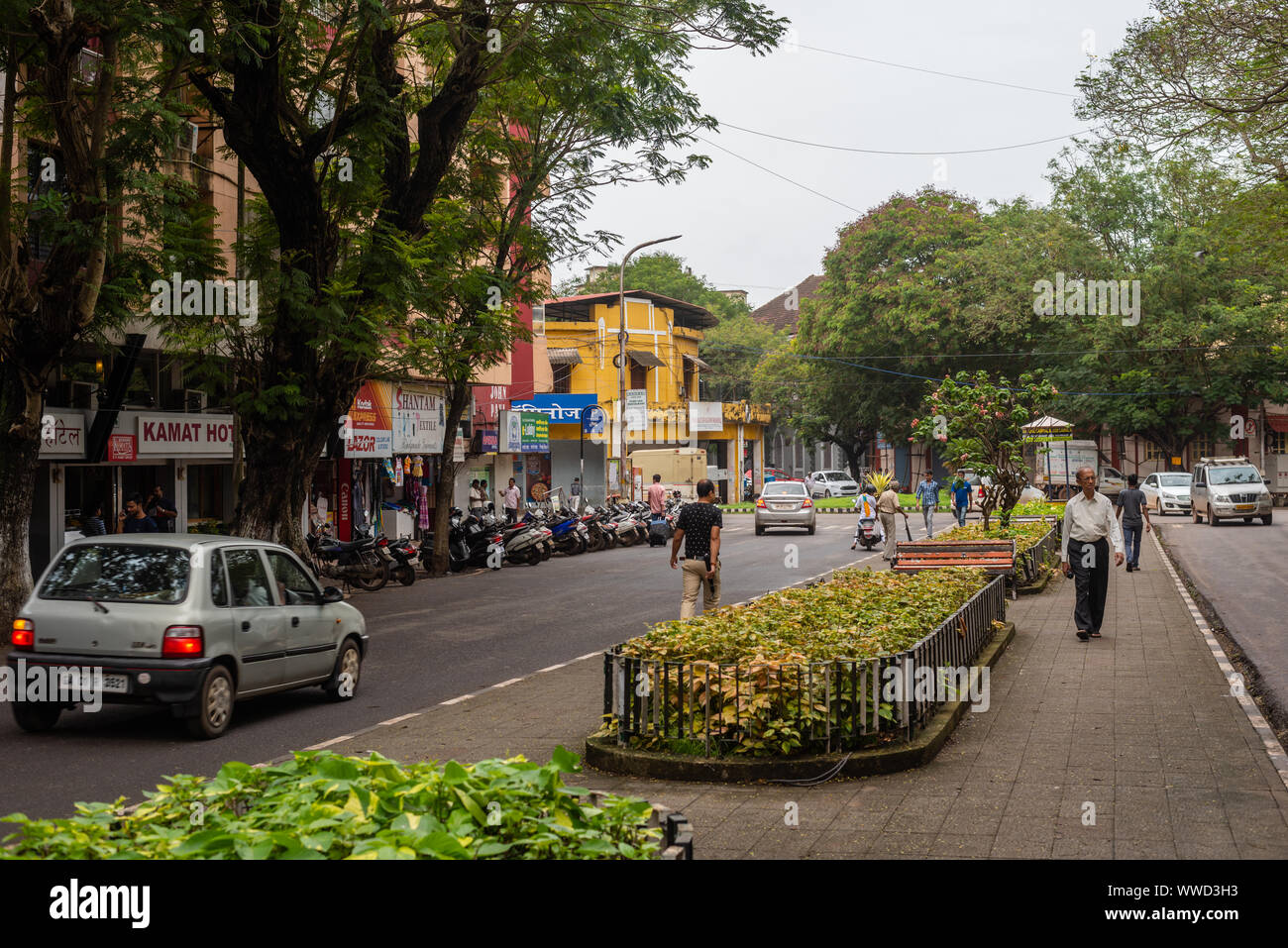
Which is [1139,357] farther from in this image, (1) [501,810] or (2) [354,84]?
(1) [501,810]

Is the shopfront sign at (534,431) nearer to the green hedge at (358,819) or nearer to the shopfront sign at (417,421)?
the shopfront sign at (417,421)

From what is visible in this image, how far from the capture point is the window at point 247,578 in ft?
32.0

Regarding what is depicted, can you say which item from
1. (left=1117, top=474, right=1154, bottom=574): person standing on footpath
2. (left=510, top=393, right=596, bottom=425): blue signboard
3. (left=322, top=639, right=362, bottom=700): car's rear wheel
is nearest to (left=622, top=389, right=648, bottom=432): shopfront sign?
(left=510, top=393, right=596, bottom=425): blue signboard

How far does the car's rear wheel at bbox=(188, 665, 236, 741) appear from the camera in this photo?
9.02m

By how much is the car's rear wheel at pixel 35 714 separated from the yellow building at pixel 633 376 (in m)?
41.2

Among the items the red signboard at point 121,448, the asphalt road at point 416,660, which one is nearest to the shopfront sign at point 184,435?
the red signboard at point 121,448

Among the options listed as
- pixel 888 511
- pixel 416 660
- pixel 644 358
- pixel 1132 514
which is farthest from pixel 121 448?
pixel 644 358

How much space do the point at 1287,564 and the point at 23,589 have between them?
74.3ft

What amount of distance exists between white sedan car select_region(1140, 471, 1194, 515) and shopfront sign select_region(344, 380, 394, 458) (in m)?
29.6

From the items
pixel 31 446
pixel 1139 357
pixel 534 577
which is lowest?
pixel 534 577

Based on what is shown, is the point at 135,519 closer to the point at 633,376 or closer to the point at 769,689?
the point at 769,689

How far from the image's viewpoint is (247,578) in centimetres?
996

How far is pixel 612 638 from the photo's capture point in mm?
15039
